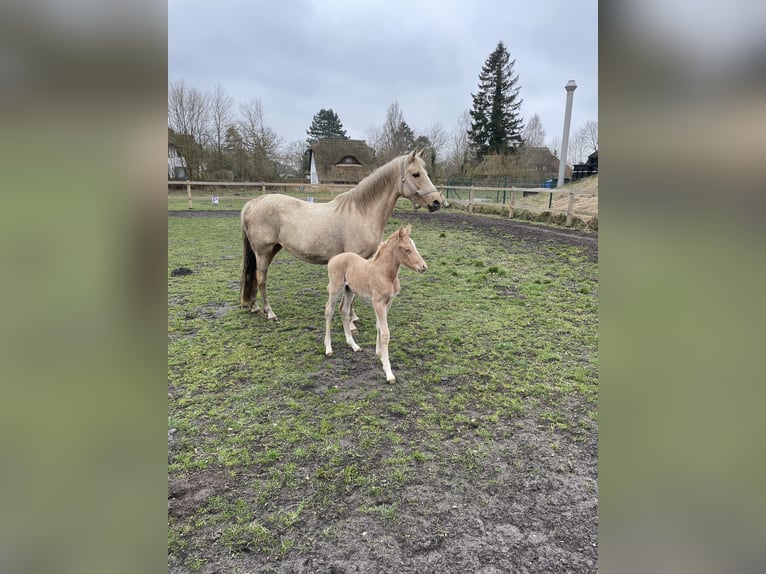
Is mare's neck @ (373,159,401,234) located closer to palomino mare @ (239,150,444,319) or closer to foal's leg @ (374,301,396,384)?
palomino mare @ (239,150,444,319)

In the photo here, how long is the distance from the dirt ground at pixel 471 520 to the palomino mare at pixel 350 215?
105 inches

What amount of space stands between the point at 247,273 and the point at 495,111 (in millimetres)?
38153

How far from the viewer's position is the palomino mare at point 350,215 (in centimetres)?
445

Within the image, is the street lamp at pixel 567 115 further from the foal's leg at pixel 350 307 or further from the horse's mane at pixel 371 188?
the foal's leg at pixel 350 307

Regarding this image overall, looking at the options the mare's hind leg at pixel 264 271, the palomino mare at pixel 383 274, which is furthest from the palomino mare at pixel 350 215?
the palomino mare at pixel 383 274

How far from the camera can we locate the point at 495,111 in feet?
119

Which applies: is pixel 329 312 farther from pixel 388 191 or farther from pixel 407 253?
pixel 388 191

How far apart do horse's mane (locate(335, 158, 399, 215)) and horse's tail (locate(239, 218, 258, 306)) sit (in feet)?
5.14

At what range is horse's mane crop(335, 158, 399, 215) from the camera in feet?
14.7
